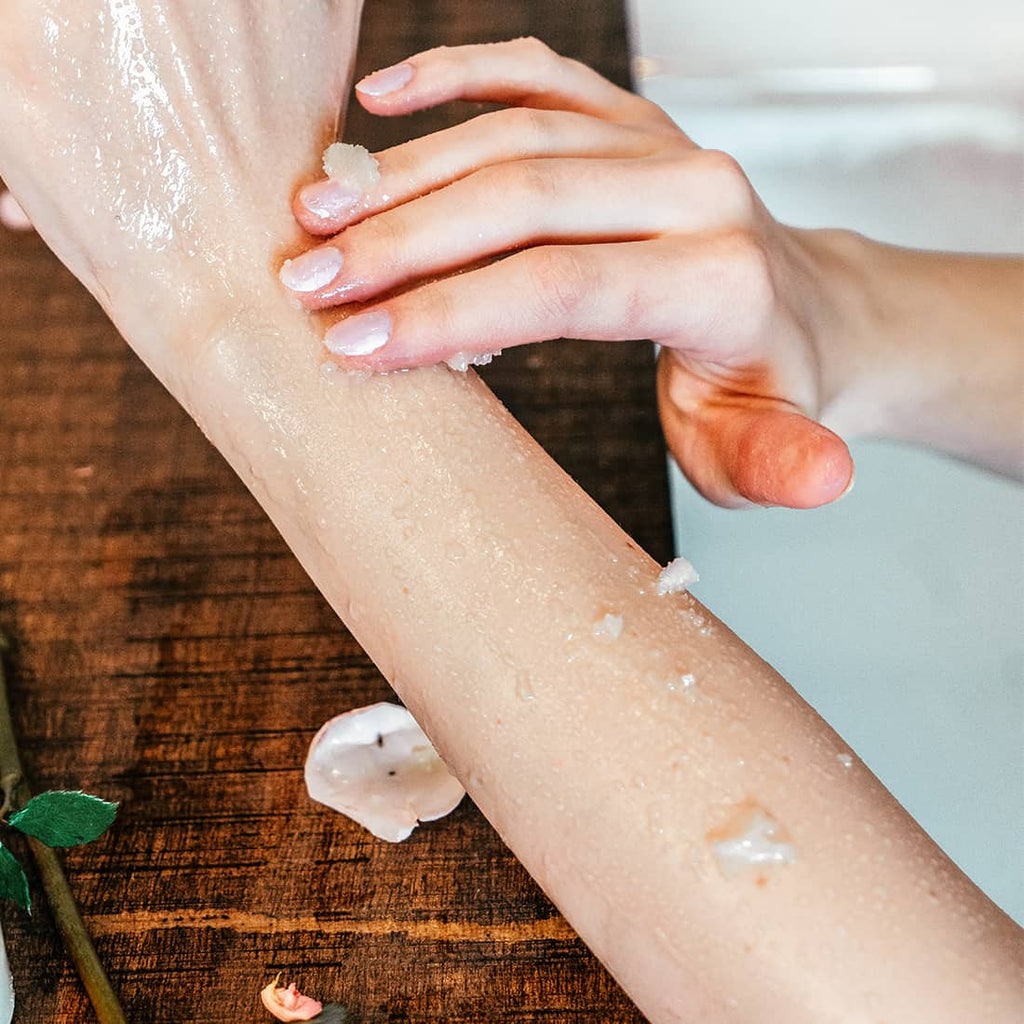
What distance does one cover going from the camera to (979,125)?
126cm

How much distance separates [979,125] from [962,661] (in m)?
0.71

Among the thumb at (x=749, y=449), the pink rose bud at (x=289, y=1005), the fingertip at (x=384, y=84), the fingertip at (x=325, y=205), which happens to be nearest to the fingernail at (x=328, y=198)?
the fingertip at (x=325, y=205)

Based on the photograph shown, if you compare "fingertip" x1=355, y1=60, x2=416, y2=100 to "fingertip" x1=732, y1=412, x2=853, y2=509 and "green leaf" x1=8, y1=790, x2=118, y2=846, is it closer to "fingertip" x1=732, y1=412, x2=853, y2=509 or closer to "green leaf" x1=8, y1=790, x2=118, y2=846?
"fingertip" x1=732, y1=412, x2=853, y2=509

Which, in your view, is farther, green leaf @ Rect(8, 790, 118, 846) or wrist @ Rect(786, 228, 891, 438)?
wrist @ Rect(786, 228, 891, 438)

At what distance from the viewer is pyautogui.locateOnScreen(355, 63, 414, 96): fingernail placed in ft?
2.05

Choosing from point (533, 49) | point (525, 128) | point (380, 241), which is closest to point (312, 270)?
point (380, 241)

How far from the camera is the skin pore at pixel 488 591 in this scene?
1.40ft

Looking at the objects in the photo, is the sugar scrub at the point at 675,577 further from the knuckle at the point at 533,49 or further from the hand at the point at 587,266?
the knuckle at the point at 533,49

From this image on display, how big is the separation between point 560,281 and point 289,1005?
1.13 ft

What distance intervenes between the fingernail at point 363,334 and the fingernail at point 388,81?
Answer: 181 mm

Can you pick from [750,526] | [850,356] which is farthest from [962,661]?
[850,356]

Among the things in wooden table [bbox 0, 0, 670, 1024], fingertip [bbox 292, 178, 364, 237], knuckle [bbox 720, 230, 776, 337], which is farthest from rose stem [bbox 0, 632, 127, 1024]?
knuckle [bbox 720, 230, 776, 337]

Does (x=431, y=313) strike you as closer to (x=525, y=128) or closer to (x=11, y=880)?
(x=525, y=128)

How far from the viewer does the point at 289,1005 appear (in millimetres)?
492
